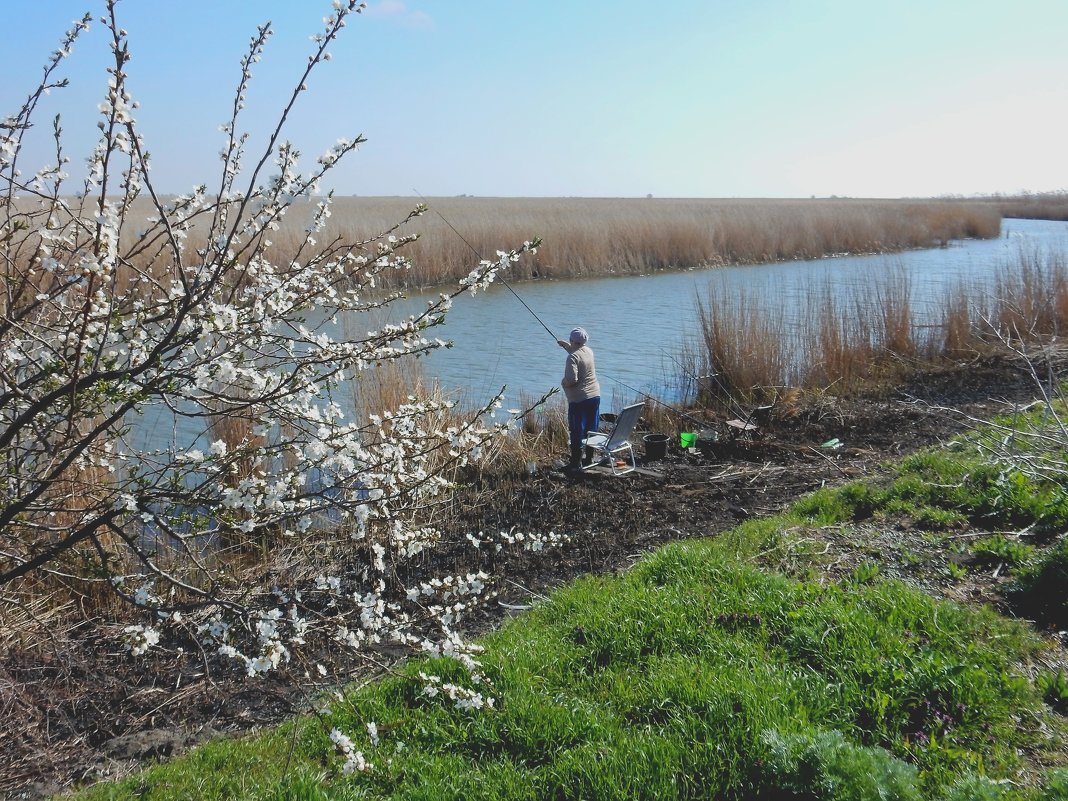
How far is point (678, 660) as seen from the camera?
3.68m

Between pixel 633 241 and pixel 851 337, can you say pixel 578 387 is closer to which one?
pixel 851 337

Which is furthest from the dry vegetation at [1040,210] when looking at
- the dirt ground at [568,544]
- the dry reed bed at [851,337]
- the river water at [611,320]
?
the dirt ground at [568,544]

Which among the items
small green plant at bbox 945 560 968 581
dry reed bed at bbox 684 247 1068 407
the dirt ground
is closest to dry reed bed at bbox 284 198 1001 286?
dry reed bed at bbox 684 247 1068 407

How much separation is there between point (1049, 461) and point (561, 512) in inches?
137

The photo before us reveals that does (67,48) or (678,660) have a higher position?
(67,48)

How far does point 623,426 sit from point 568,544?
2.04 meters

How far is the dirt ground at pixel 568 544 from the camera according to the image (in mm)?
4023

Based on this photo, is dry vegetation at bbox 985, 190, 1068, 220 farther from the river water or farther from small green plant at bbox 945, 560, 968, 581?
small green plant at bbox 945, 560, 968, 581

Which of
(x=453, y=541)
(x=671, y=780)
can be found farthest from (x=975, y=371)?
(x=671, y=780)

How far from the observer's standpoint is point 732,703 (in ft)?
10.6

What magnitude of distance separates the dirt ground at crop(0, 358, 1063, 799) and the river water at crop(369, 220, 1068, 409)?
2.10 metres

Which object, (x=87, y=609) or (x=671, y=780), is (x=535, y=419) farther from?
(x=671, y=780)

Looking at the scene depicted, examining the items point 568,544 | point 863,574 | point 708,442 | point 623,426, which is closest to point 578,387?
point 623,426

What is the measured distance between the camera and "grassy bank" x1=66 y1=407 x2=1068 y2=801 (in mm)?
2910
